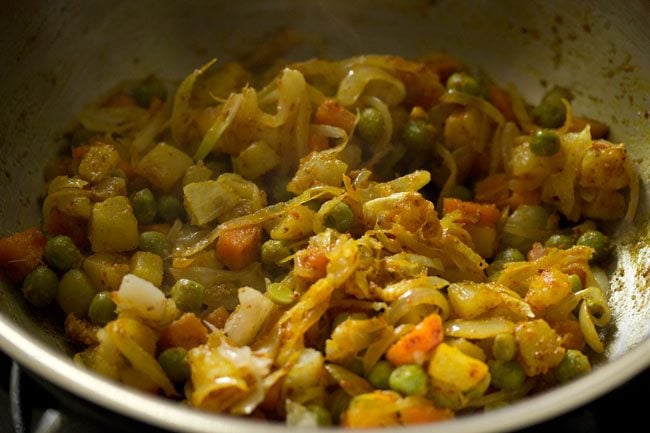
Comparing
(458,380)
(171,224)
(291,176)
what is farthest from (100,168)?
(458,380)

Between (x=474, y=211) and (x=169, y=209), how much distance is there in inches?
55.6

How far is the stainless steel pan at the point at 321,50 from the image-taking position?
145 inches

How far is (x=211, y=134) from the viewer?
387 cm

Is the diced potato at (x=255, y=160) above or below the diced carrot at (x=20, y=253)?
above

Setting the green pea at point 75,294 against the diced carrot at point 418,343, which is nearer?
the diced carrot at point 418,343

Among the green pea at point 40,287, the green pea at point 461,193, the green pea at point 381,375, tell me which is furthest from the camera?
the green pea at point 461,193

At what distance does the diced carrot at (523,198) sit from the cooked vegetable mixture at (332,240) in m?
0.01

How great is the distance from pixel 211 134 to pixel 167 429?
190 centimetres

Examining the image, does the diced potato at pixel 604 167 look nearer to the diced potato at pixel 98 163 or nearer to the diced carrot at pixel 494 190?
the diced carrot at pixel 494 190

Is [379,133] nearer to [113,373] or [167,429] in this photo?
[113,373]

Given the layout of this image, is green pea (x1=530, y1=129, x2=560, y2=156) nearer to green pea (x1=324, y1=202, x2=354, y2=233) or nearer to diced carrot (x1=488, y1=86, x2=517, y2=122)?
diced carrot (x1=488, y1=86, x2=517, y2=122)

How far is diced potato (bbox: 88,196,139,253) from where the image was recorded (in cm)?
347

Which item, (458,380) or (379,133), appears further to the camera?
(379,133)

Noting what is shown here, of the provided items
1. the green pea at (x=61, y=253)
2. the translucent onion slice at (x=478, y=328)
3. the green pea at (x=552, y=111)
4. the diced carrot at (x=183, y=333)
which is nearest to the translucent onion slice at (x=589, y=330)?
the translucent onion slice at (x=478, y=328)
